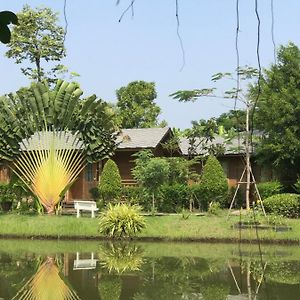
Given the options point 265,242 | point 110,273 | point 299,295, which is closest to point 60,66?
point 265,242

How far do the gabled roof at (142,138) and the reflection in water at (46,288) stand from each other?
13351 millimetres

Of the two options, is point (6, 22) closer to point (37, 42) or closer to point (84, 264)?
point (84, 264)

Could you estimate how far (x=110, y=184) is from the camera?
2295 cm

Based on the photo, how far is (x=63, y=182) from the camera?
2175 cm

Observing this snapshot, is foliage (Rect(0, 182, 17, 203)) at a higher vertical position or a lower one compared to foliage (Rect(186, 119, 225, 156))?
lower

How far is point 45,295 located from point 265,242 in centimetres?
894

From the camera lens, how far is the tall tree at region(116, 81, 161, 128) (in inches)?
1550

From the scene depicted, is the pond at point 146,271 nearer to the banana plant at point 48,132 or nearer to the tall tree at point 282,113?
the banana plant at point 48,132

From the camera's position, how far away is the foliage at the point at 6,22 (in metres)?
2.43

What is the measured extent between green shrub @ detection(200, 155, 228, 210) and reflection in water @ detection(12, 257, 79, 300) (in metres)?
9.38

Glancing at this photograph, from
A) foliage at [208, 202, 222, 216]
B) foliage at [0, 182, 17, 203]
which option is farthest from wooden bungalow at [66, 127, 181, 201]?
foliage at [208, 202, 222, 216]

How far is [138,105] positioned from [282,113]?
1935 cm

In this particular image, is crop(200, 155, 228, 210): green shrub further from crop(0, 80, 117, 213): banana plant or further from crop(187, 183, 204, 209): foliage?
crop(0, 80, 117, 213): banana plant

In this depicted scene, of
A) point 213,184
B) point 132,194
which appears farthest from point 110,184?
point 213,184
